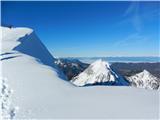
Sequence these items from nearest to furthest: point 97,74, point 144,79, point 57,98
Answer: point 57,98 → point 97,74 → point 144,79

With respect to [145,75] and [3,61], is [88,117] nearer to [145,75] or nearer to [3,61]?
[3,61]

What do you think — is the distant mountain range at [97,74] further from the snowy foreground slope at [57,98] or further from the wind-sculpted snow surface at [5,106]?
the wind-sculpted snow surface at [5,106]

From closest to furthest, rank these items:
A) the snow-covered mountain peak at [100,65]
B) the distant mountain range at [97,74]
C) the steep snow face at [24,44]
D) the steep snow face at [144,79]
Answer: the steep snow face at [24,44] → the distant mountain range at [97,74] → the snow-covered mountain peak at [100,65] → the steep snow face at [144,79]

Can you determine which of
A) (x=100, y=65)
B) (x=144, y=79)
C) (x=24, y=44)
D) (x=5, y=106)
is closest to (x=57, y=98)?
(x=5, y=106)

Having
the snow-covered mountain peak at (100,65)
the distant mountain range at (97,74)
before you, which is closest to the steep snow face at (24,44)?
the distant mountain range at (97,74)

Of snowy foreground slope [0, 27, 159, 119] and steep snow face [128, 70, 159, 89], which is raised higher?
snowy foreground slope [0, 27, 159, 119]

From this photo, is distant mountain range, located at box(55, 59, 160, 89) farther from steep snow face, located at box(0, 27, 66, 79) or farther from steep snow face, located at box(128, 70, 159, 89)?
steep snow face, located at box(0, 27, 66, 79)

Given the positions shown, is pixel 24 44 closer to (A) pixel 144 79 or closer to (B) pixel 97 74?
(B) pixel 97 74

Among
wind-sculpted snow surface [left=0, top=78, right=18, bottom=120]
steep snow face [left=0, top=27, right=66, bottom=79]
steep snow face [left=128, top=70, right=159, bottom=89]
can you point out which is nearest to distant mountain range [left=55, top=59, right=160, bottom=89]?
steep snow face [left=128, top=70, right=159, bottom=89]

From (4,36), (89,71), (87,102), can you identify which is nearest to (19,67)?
(87,102)
